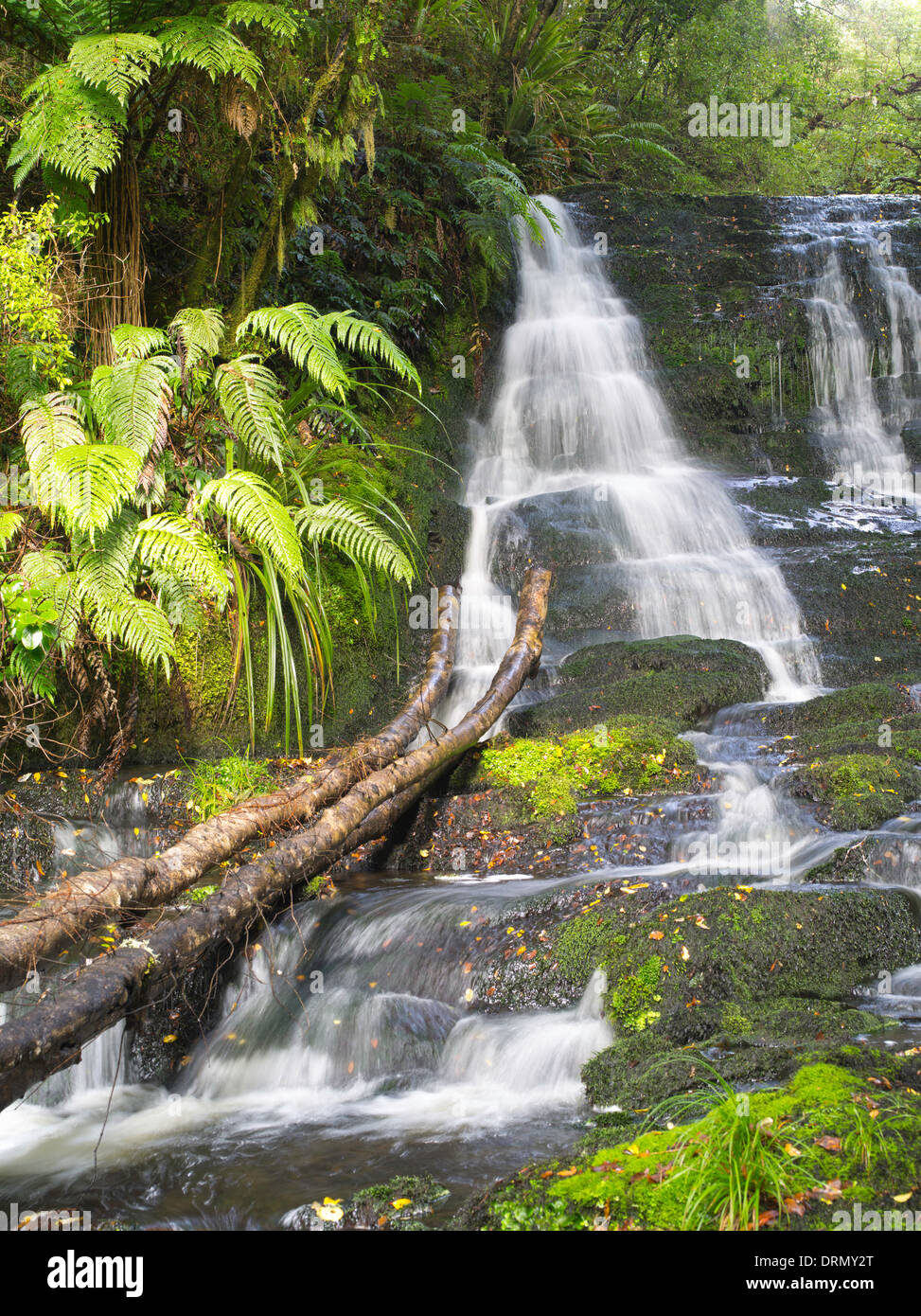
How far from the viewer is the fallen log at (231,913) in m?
2.95

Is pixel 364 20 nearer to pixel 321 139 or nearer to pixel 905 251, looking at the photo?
pixel 321 139

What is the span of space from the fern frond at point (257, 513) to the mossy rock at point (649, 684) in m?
2.16

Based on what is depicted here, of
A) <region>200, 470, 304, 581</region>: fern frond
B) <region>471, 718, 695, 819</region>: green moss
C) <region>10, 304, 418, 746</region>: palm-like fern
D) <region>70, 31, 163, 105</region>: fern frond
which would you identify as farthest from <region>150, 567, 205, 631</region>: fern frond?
<region>70, 31, 163, 105</region>: fern frond

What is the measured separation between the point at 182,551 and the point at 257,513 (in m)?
0.47

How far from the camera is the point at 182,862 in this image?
408 cm

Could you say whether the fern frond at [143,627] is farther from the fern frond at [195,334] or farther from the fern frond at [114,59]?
the fern frond at [114,59]

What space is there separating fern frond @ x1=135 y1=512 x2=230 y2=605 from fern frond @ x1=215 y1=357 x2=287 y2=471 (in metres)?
0.81

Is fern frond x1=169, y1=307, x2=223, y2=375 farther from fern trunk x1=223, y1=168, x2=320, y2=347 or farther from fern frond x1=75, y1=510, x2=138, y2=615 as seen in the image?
fern frond x1=75, y1=510, x2=138, y2=615

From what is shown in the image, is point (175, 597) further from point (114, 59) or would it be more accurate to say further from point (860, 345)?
point (860, 345)

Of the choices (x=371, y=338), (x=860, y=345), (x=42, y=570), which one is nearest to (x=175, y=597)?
(x=42, y=570)

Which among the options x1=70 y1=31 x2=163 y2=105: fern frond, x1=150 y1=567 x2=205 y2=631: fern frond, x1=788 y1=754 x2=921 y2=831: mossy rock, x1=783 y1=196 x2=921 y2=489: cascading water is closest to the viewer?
x1=788 y1=754 x2=921 y2=831: mossy rock

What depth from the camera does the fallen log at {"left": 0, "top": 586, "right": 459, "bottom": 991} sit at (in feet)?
11.0

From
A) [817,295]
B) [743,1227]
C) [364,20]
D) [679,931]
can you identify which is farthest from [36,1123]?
[817,295]
